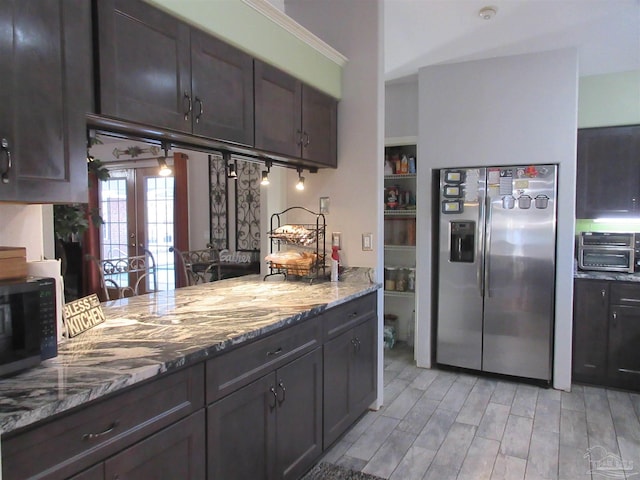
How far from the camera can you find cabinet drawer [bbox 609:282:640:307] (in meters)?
3.47

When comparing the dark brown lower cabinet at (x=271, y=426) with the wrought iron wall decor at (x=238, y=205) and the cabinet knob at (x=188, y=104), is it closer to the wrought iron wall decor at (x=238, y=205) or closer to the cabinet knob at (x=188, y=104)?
the cabinet knob at (x=188, y=104)

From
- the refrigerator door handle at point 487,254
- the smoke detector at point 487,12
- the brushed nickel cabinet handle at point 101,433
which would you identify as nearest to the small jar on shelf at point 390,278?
the refrigerator door handle at point 487,254

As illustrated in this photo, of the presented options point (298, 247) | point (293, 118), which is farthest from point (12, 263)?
point (298, 247)

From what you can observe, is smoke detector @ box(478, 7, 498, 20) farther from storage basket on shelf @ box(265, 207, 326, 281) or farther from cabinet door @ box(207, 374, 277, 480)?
cabinet door @ box(207, 374, 277, 480)

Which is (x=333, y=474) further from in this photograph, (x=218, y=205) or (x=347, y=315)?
(x=218, y=205)

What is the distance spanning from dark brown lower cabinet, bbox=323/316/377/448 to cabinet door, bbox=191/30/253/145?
128 centimetres

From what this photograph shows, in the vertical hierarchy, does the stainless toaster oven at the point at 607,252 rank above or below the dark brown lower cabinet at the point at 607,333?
above

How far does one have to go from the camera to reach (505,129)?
12.1 feet

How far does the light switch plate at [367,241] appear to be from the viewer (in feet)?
10.2

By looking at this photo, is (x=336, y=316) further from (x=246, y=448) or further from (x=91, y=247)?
(x=91, y=247)

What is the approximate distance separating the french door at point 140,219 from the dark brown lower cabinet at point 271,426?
4.27 meters

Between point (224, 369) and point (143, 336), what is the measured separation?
0.34 metres

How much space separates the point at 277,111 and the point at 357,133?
0.81m

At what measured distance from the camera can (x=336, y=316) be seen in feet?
8.20
